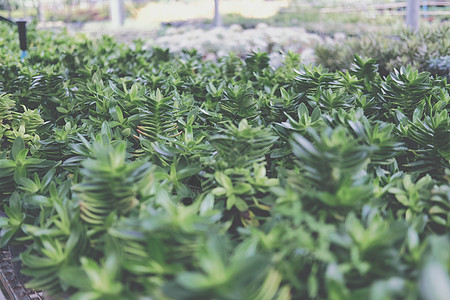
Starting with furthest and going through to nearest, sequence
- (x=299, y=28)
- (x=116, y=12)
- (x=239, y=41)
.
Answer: (x=116, y=12), (x=299, y=28), (x=239, y=41)

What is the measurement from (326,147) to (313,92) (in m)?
0.91

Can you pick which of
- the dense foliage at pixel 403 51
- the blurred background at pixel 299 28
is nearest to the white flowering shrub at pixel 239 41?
the blurred background at pixel 299 28

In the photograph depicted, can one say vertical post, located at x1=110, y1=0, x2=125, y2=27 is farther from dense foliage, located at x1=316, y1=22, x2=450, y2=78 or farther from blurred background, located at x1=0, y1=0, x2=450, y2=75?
dense foliage, located at x1=316, y1=22, x2=450, y2=78

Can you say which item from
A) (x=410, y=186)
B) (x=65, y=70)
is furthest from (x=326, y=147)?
(x=65, y=70)

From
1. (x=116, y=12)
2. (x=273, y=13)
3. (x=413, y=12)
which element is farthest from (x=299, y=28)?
(x=116, y=12)

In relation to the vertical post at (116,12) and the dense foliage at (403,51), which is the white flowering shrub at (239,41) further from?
the vertical post at (116,12)

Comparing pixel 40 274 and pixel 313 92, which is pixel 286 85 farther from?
pixel 40 274

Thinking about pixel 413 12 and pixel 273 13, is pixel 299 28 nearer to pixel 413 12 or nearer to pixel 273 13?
pixel 273 13

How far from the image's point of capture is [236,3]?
17859mm

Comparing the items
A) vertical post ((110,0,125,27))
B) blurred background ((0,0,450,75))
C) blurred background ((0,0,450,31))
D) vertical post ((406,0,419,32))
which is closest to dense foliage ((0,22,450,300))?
blurred background ((0,0,450,75))

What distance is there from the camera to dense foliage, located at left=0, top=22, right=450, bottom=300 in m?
0.92

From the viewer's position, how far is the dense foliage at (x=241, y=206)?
92 cm

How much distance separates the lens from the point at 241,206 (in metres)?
1.25

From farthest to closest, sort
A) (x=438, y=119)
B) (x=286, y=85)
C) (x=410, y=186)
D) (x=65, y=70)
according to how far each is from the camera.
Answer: (x=65, y=70)
(x=286, y=85)
(x=438, y=119)
(x=410, y=186)
